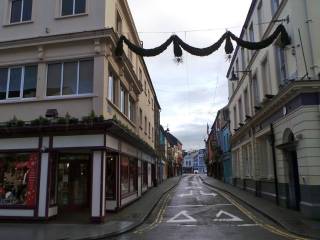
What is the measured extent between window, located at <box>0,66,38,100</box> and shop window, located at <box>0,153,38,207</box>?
2702 mm

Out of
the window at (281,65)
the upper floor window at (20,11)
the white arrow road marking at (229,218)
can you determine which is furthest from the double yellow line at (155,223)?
the upper floor window at (20,11)

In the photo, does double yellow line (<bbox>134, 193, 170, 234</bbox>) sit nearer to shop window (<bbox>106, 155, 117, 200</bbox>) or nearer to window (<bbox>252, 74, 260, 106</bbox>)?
shop window (<bbox>106, 155, 117, 200</bbox>)

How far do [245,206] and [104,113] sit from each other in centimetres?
868

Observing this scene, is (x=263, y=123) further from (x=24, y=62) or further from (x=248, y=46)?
(x=24, y=62)

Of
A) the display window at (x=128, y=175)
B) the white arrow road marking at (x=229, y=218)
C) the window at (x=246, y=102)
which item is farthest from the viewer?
the window at (x=246, y=102)

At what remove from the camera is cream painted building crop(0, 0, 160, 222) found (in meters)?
13.9

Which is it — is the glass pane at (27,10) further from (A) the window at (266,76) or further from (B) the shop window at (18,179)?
(A) the window at (266,76)

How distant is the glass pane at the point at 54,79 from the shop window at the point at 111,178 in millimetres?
4064

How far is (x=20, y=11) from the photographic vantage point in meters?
16.7

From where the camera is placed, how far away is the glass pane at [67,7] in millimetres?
15962

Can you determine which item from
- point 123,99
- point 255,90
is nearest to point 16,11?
point 123,99

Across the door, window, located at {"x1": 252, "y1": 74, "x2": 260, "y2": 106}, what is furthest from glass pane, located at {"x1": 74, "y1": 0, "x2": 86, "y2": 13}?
window, located at {"x1": 252, "y1": 74, "x2": 260, "y2": 106}

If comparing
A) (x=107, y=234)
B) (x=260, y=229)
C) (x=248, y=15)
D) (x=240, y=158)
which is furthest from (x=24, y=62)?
(x=240, y=158)

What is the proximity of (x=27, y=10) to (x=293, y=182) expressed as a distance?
14595 mm
